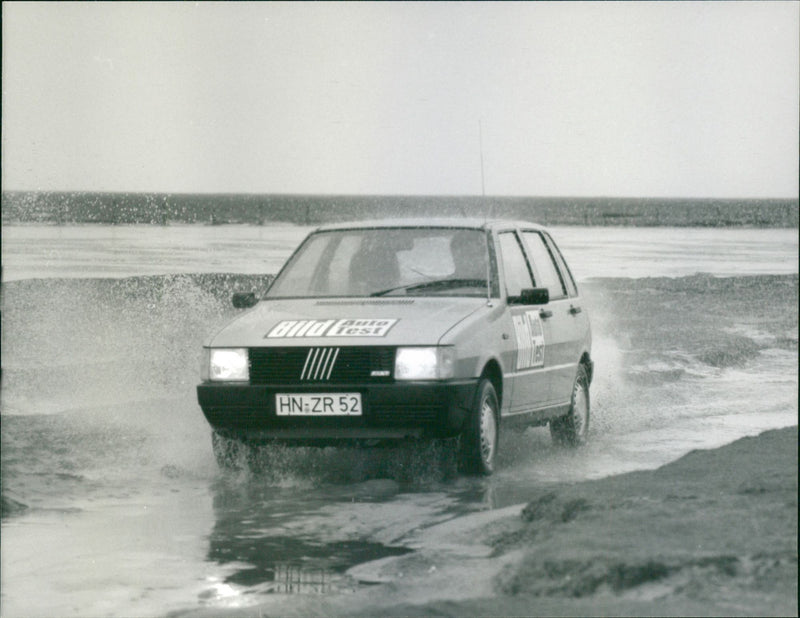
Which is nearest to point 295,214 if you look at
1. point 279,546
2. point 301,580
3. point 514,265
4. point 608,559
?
point 514,265

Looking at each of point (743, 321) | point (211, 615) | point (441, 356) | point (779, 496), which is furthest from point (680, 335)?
point (211, 615)

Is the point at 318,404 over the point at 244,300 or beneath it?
beneath

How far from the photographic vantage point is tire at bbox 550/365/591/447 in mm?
11188

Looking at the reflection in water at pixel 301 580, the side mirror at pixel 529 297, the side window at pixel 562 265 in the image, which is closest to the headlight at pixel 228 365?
the side mirror at pixel 529 297

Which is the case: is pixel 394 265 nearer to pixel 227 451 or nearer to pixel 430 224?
pixel 430 224

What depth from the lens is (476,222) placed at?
10500 millimetres

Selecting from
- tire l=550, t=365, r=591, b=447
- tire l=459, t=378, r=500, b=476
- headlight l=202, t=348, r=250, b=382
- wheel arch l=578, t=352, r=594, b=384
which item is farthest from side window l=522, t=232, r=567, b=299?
headlight l=202, t=348, r=250, b=382

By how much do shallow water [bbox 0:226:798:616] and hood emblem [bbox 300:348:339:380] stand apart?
24.9 inches

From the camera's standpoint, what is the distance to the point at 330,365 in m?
8.98

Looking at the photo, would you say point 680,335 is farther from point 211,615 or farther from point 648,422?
point 211,615

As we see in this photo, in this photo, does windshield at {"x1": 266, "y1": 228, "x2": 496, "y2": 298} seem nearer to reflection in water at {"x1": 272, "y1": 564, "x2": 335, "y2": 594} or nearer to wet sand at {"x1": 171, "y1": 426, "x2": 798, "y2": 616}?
wet sand at {"x1": 171, "y1": 426, "x2": 798, "y2": 616}

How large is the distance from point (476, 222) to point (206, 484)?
269 cm

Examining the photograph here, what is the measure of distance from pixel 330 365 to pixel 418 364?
51cm

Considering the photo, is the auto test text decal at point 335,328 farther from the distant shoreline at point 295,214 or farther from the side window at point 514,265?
the distant shoreline at point 295,214
